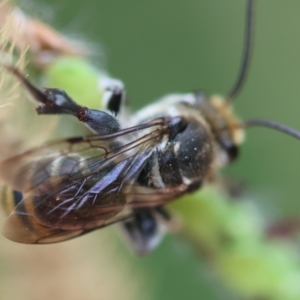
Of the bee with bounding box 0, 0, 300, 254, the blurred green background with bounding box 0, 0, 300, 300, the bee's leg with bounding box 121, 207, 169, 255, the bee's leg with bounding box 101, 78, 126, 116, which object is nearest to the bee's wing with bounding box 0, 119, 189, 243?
the bee with bounding box 0, 0, 300, 254

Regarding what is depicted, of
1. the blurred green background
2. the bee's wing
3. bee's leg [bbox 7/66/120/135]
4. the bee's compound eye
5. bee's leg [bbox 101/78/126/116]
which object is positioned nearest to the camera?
the bee's wing

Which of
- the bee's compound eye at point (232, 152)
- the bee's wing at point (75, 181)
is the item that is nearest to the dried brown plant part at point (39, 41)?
the bee's wing at point (75, 181)

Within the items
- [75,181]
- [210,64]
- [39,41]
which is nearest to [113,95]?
[39,41]

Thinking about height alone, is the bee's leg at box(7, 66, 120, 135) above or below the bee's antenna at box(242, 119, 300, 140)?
above

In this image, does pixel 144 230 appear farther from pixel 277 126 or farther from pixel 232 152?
pixel 277 126

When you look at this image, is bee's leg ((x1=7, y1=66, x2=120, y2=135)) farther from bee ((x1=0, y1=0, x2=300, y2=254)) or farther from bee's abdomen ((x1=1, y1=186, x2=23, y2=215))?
bee's abdomen ((x1=1, y1=186, x2=23, y2=215))

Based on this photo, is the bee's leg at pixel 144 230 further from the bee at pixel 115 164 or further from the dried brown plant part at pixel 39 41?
the dried brown plant part at pixel 39 41

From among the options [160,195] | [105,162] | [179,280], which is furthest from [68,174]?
[179,280]
